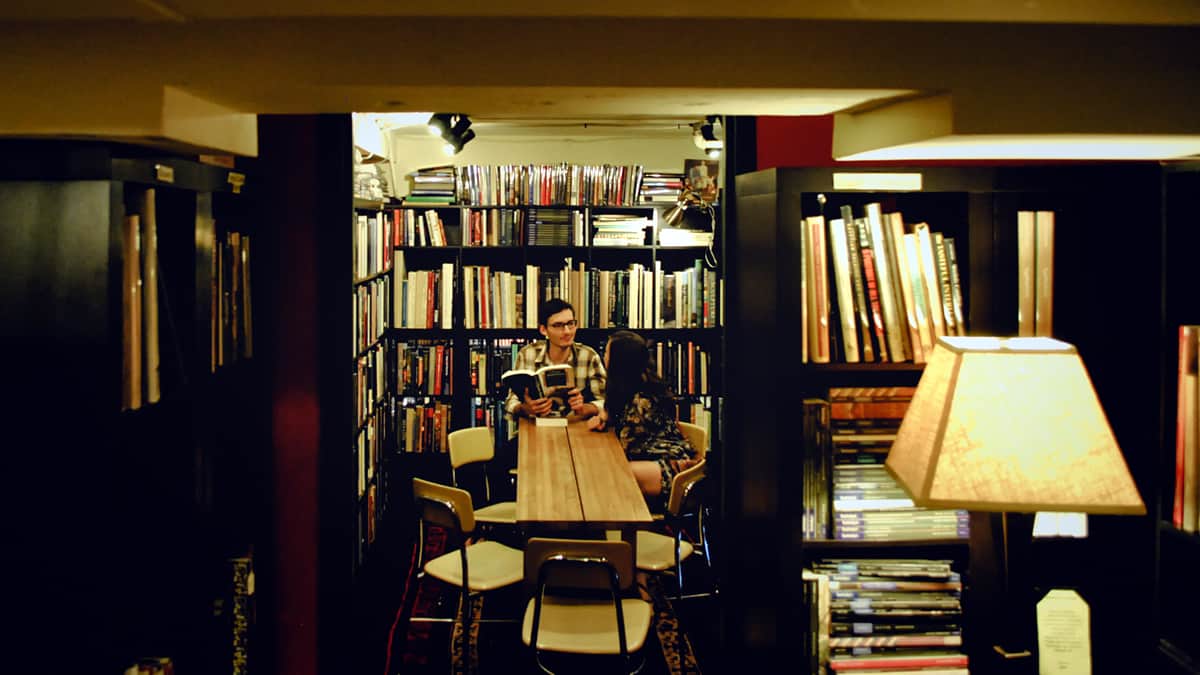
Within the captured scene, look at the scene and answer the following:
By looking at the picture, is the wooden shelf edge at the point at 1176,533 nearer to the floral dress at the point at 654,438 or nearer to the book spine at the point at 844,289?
the book spine at the point at 844,289

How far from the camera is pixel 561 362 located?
536 cm

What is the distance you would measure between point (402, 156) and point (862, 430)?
567 centimetres

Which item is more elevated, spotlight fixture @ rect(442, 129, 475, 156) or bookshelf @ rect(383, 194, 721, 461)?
spotlight fixture @ rect(442, 129, 475, 156)

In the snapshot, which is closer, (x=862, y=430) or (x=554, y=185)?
(x=862, y=430)

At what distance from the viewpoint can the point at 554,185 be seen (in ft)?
20.2

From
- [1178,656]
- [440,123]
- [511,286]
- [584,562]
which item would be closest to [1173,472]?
[1178,656]

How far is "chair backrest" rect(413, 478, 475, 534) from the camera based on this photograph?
3.40m

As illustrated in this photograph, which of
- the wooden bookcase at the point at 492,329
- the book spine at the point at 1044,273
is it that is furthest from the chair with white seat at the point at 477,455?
the book spine at the point at 1044,273

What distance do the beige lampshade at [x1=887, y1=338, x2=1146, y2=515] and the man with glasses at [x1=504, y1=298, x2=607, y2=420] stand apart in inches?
137

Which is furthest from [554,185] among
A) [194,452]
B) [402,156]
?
[194,452]

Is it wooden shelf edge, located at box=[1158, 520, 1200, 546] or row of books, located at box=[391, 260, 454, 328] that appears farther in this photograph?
row of books, located at box=[391, 260, 454, 328]

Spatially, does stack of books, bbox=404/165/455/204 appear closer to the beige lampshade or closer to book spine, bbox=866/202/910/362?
book spine, bbox=866/202/910/362

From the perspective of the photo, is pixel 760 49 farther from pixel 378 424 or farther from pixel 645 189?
pixel 645 189

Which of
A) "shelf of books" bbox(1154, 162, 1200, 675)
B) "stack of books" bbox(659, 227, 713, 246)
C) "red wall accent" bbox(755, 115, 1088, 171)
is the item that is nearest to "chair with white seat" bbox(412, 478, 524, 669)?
"red wall accent" bbox(755, 115, 1088, 171)
